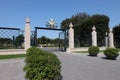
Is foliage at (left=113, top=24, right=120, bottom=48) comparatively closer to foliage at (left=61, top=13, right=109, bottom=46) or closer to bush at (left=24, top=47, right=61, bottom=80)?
foliage at (left=61, top=13, right=109, bottom=46)

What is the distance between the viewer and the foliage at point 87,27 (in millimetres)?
31242

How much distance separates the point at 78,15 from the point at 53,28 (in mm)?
36785

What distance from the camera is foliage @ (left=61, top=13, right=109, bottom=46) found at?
103 feet

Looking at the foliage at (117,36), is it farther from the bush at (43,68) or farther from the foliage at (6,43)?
the bush at (43,68)

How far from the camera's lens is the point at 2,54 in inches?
877

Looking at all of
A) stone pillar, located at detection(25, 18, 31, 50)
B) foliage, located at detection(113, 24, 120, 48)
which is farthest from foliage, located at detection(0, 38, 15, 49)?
foliage, located at detection(113, 24, 120, 48)

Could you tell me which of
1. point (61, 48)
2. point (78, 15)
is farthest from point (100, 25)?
point (78, 15)

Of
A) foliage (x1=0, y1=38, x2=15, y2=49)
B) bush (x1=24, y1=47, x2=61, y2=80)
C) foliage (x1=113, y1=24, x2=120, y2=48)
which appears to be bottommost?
bush (x1=24, y1=47, x2=61, y2=80)

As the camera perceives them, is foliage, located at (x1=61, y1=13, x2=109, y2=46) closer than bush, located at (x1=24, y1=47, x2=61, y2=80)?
No

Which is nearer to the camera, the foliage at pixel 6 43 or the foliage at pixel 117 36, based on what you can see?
the foliage at pixel 6 43

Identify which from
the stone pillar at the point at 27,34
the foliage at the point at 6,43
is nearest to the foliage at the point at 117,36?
the stone pillar at the point at 27,34

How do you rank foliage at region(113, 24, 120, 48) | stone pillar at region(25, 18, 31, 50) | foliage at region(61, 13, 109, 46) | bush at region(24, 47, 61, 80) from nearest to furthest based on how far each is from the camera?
bush at region(24, 47, 61, 80) < stone pillar at region(25, 18, 31, 50) < foliage at region(61, 13, 109, 46) < foliage at region(113, 24, 120, 48)

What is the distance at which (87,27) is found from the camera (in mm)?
43000

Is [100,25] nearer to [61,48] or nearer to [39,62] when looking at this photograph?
[61,48]
